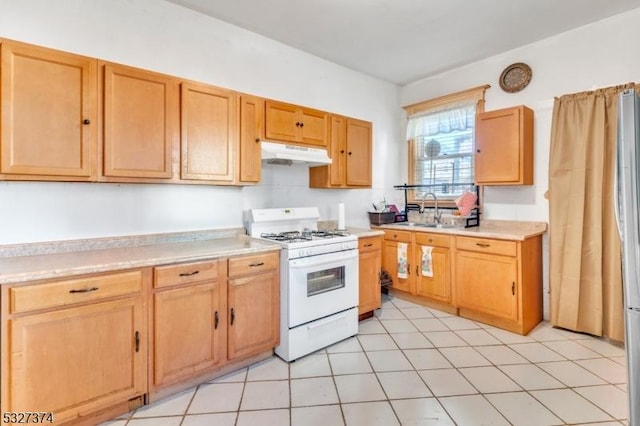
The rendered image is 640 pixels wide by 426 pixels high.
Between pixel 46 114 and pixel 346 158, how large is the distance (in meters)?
2.46

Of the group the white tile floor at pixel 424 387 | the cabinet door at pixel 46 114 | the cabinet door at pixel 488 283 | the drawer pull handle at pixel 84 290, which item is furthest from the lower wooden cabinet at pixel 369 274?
the cabinet door at pixel 46 114

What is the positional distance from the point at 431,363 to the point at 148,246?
2296 millimetres

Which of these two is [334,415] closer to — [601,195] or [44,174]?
[44,174]

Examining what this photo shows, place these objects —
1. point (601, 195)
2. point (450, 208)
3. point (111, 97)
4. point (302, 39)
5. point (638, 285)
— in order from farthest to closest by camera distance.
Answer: point (450, 208) < point (302, 39) < point (601, 195) < point (111, 97) < point (638, 285)

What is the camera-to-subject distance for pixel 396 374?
7.62 ft

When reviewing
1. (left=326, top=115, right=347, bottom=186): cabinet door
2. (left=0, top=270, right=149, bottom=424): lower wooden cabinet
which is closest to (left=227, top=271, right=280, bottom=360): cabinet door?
(left=0, top=270, right=149, bottom=424): lower wooden cabinet

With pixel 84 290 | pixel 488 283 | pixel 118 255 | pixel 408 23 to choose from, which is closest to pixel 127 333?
pixel 84 290

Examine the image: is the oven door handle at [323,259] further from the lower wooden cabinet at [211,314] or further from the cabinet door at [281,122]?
the cabinet door at [281,122]

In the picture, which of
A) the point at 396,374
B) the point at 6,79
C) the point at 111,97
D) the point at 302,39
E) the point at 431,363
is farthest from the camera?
the point at 302,39

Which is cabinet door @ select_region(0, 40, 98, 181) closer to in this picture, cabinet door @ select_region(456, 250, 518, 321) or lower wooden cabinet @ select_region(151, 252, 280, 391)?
lower wooden cabinet @ select_region(151, 252, 280, 391)

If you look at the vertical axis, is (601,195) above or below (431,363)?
above

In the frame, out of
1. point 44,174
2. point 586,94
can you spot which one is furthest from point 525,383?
point 44,174

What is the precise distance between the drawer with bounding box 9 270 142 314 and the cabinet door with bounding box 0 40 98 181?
0.67 m

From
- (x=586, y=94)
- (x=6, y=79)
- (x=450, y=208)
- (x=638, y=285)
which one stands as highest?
(x=586, y=94)
